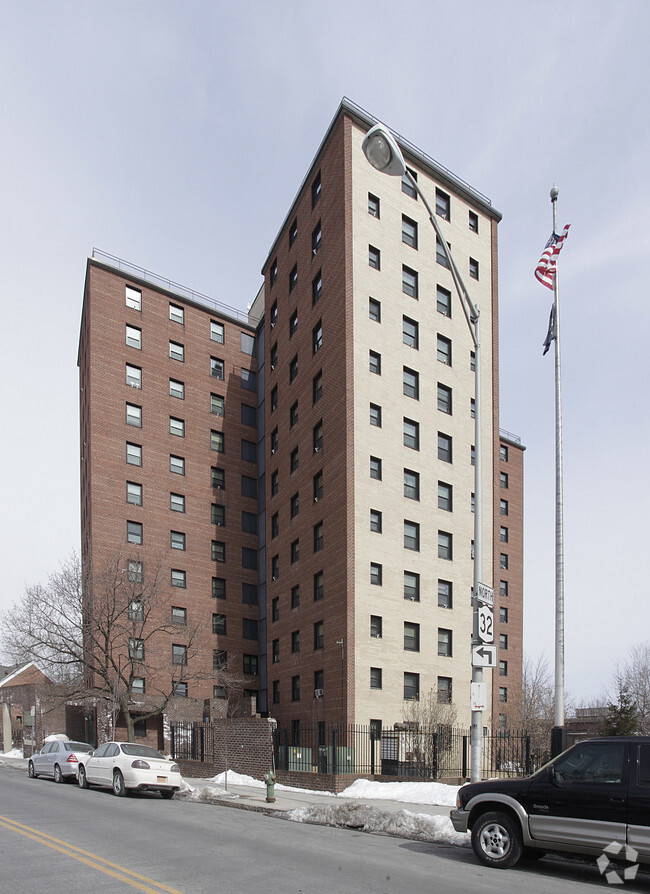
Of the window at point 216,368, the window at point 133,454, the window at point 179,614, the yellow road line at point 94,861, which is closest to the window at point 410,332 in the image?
the window at point 216,368

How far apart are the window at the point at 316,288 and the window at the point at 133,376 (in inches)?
543

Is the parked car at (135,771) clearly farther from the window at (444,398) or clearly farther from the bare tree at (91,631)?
the window at (444,398)

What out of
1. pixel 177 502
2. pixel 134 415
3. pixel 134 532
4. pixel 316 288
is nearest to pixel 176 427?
pixel 134 415

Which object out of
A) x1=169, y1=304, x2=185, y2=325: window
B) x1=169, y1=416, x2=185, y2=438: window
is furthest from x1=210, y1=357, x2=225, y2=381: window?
x1=169, y1=416, x2=185, y2=438: window

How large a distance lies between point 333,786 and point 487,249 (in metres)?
31.5

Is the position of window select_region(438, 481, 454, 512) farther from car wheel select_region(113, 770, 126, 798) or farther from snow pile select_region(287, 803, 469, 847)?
snow pile select_region(287, 803, 469, 847)

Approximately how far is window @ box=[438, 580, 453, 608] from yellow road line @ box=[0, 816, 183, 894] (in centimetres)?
2647

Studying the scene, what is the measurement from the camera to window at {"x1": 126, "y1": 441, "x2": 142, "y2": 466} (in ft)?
160

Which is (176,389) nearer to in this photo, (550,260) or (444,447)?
(444,447)

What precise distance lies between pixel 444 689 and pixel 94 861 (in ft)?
94.3

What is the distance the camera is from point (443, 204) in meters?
44.4

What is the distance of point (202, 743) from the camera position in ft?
101

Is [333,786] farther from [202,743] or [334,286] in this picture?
[334,286]

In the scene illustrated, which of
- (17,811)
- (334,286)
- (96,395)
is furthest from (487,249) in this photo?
(17,811)
